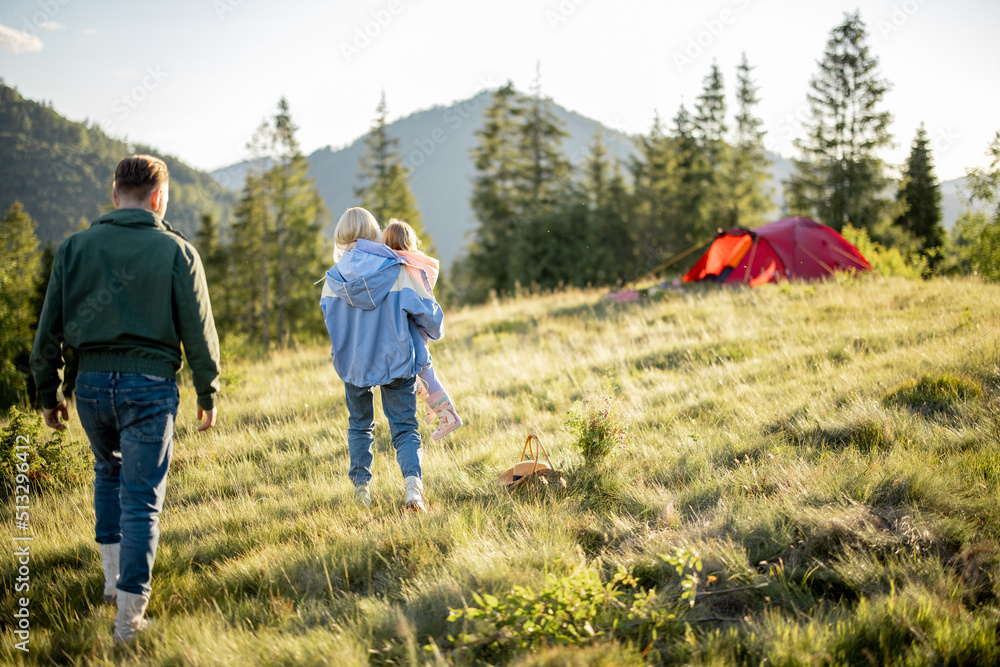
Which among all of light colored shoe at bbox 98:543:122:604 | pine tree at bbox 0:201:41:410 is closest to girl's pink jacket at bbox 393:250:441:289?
light colored shoe at bbox 98:543:122:604

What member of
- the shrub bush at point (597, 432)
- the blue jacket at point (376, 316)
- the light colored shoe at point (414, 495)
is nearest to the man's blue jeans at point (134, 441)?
the blue jacket at point (376, 316)

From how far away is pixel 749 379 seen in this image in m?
5.16

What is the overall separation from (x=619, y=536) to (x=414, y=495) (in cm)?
126

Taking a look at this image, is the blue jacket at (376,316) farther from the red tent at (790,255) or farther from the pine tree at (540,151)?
the pine tree at (540,151)

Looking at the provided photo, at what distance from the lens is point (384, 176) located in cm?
3231

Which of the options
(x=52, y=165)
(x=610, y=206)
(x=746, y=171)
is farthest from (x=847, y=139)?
(x=52, y=165)

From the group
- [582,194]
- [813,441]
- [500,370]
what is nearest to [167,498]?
[500,370]

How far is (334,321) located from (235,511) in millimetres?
1425

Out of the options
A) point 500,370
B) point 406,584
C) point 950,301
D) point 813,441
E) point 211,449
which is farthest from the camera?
point 950,301

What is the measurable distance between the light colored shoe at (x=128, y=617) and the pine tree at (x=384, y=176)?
30145 millimetres

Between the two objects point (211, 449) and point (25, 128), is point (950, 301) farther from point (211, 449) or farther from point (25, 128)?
point (25, 128)

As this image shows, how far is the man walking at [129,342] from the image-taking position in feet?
7.08

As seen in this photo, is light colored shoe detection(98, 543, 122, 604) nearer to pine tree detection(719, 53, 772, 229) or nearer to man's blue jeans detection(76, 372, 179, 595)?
man's blue jeans detection(76, 372, 179, 595)

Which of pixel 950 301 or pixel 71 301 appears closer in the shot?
pixel 71 301
